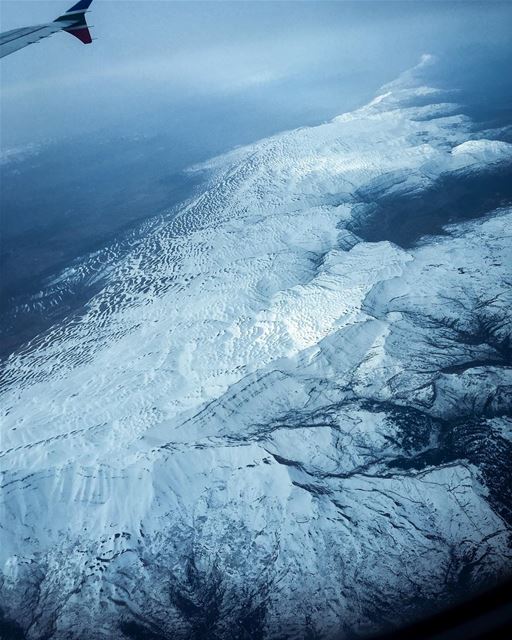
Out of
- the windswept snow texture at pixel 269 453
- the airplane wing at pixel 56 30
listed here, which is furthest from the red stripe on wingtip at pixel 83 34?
the windswept snow texture at pixel 269 453

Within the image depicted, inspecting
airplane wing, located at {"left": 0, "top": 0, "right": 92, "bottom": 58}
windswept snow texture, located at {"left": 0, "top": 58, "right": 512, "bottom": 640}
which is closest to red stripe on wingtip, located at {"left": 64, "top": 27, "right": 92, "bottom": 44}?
airplane wing, located at {"left": 0, "top": 0, "right": 92, "bottom": 58}

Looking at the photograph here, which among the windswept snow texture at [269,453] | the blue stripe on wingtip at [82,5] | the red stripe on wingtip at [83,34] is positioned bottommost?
the windswept snow texture at [269,453]

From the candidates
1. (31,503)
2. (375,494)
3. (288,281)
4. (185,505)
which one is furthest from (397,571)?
(288,281)

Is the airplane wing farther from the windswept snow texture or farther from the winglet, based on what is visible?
the windswept snow texture

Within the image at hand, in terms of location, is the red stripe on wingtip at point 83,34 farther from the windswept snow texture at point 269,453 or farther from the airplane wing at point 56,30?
the windswept snow texture at point 269,453

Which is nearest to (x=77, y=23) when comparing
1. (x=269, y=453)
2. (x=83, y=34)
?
(x=83, y=34)

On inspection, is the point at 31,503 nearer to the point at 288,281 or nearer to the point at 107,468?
the point at 107,468
